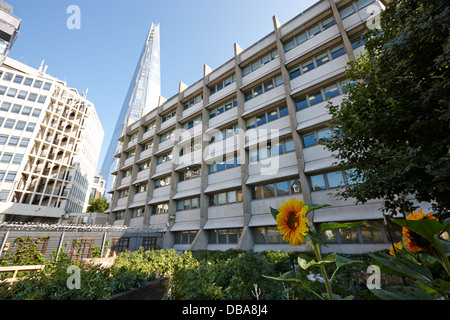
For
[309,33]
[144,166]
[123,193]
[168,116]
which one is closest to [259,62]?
[309,33]

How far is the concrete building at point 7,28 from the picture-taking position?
41750 millimetres

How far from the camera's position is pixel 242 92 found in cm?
1992

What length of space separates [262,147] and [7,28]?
6215cm

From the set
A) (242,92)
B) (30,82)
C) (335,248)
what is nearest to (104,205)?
(30,82)

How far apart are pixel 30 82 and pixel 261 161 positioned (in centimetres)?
5096

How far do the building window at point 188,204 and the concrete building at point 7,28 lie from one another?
5073 centimetres

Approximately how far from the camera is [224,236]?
17.2 meters

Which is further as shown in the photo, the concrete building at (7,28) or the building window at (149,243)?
the concrete building at (7,28)

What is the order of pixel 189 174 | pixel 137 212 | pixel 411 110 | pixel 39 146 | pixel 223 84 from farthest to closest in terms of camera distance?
1. pixel 39 146
2. pixel 137 212
3. pixel 223 84
4. pixel 189 174
5. pixel 411 110

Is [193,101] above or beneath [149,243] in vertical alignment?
above

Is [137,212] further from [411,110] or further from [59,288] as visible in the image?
[411,110]

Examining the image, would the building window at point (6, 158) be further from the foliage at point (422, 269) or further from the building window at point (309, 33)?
the foliage at point (422, 269)

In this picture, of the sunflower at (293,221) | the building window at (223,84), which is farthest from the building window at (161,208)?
the sunflower at (293,221)
